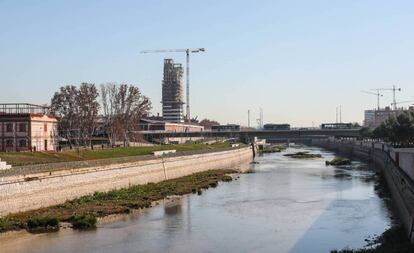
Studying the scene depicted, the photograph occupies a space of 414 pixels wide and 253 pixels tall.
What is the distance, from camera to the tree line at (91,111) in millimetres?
102438

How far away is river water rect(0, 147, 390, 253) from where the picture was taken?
33031mm

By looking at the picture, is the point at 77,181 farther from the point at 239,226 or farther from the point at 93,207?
the point at 239,226

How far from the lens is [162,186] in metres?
63.0

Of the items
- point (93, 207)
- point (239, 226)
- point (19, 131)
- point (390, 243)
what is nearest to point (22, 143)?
point (19, 131)

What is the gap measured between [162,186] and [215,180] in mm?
11815

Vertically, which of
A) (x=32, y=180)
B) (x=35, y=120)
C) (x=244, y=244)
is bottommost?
(x=244, y=244)

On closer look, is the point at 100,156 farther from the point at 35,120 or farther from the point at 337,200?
the point at 337,200

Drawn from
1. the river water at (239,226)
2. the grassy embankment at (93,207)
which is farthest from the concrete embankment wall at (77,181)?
the river water at (239,226)

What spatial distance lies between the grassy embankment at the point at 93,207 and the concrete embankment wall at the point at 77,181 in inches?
28.2

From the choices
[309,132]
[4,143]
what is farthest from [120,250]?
[309,132]

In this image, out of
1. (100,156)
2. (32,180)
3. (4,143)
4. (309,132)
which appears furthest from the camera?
(309,132)

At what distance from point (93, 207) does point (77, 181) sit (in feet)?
17.7

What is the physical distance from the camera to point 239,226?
129ft

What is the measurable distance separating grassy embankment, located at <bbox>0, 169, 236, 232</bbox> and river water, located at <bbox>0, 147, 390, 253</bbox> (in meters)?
1.39
